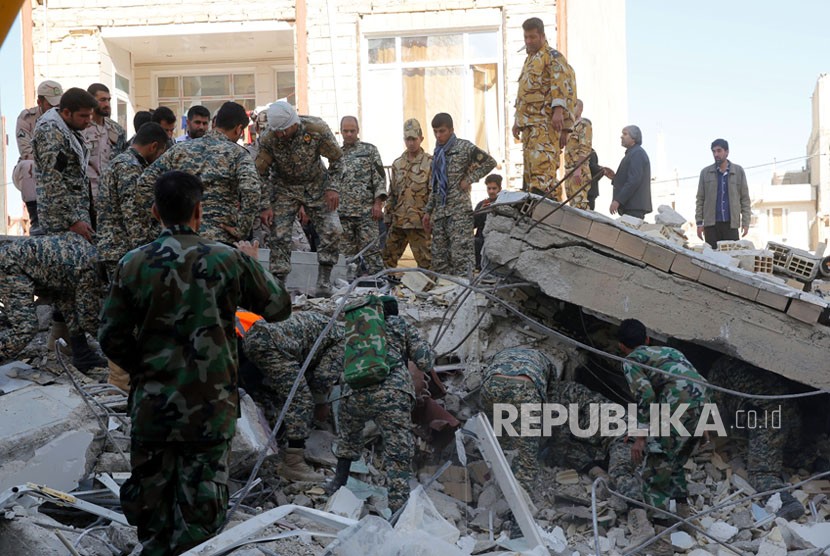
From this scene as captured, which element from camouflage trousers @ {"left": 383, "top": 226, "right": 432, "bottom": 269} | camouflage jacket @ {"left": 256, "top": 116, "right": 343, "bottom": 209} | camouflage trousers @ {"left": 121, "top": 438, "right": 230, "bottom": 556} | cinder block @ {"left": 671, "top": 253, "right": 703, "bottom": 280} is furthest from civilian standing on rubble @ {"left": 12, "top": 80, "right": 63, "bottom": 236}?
cinder block @ {"left": 671, "top": 253, "right": 703, "bottom": 280}

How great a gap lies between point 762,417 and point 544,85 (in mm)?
3550

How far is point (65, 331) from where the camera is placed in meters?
7.59

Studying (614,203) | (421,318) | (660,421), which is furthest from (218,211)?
(614,203)

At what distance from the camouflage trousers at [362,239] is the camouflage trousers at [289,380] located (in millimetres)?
A: 2766

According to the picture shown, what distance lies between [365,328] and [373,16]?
32.9ft

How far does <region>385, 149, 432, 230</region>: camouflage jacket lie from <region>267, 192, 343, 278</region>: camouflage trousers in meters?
1.40

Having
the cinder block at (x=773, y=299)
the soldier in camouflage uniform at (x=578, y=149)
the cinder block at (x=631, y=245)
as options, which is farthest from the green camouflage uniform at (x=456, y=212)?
the cinder block at (x=773, y=299)

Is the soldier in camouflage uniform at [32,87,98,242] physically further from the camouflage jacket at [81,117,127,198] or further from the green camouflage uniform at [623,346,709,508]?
the green camouflage uniform at [623,346,709,508]

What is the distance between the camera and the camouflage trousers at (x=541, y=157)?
8719mm

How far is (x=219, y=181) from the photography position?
6.77 m

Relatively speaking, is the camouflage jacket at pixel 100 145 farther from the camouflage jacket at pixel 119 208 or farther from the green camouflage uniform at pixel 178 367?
the green camouflage uniform at pixel 178 367

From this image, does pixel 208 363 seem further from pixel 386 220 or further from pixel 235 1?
pixel 235 1

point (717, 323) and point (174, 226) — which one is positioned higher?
point (174, 226)

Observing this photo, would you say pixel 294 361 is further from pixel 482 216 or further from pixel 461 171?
pixel 482 216
